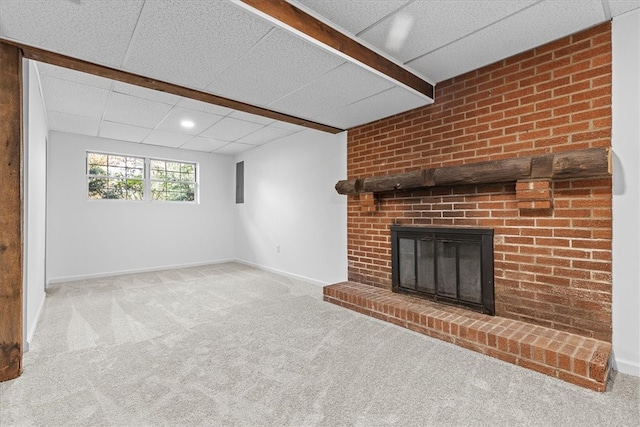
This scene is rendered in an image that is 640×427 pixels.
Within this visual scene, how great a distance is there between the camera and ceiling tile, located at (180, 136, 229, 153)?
5.39 meters

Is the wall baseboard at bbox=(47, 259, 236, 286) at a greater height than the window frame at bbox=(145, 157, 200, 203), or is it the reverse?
the window frame at bbox=(145, 157, 200, 203)

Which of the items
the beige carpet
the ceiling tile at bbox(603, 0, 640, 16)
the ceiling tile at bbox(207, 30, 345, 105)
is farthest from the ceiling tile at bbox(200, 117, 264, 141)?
the ceiling tile at bbox(603, 0, 640, 16)

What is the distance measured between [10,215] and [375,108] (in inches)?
127

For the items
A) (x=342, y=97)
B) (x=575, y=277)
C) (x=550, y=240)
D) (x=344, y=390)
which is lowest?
(x=344, y=390)

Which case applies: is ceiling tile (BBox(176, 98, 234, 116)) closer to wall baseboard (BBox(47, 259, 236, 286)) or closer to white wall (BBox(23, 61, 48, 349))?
white wall (BBox(23, 61, 48, 349))

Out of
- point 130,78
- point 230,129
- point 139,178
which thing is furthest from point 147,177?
point 130,78

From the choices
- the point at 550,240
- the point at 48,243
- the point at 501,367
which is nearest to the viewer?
the point at 501,367

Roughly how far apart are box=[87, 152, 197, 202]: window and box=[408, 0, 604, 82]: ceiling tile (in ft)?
16.9

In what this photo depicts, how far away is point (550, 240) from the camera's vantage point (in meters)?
2.37

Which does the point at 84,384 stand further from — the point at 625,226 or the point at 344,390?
the point at 625,226

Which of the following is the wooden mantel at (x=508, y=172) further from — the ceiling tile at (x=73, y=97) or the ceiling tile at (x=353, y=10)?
the ceiling tile at (x=73, y=97)

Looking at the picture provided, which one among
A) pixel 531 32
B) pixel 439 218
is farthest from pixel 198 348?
pixel 531 32

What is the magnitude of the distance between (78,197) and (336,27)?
5141 millimetres

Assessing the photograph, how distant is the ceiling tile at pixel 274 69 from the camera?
7.11 ft
